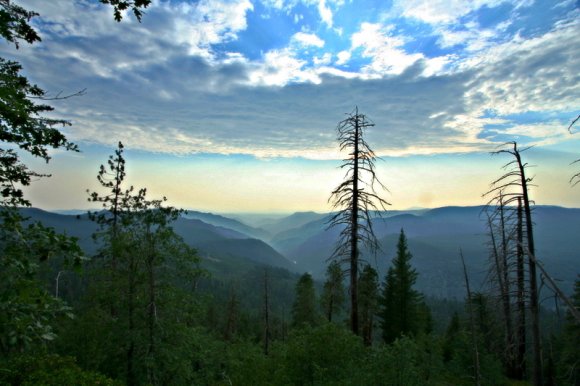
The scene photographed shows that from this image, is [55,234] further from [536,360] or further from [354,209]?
[536,360]

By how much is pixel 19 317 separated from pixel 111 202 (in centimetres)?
1782

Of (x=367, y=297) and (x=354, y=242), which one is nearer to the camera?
(x=354, y=242)

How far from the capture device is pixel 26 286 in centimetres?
438

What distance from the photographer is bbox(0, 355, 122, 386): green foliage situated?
24.9 feet

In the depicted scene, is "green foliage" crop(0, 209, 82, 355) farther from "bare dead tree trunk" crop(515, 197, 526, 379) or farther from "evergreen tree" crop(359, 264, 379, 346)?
"evergreen tree" crop(359, 264, 379, 346)

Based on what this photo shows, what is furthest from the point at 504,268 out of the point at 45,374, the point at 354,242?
the point at 45,374

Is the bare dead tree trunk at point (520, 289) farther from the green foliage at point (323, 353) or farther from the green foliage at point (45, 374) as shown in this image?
the green foliage at point (45, 374)

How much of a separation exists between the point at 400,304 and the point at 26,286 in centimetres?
3750

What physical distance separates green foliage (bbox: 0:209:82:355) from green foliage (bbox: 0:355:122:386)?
3.85 m

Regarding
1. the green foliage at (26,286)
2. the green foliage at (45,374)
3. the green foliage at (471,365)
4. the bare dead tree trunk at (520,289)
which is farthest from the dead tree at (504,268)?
the green foliage at (45,374)

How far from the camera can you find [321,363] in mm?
13789

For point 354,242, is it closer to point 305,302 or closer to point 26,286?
point 26,286

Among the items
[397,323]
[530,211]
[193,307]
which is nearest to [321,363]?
[193,307]

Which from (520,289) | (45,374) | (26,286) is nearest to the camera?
(26,286)
